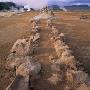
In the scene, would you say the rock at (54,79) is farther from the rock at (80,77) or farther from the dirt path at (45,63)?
the rock at (80,77)

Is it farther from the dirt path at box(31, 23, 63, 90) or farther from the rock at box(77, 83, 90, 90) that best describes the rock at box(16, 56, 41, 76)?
the rock at box(77, 83, 90, 90)

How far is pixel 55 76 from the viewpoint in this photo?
691 inches

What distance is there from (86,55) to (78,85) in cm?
837

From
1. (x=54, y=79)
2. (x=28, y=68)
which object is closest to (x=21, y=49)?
(x=28, y=68)

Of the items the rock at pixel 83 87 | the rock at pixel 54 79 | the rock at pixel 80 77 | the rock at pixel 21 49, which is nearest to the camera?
the rock at pixel 83 87

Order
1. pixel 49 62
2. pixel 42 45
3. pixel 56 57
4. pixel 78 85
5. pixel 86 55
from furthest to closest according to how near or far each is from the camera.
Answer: pixel 42 45
pixel 86 55
pixel 56 57
pixel 49 62
pixel 78 85

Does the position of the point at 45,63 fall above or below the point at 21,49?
above

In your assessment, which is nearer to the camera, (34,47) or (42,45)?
(34,47)

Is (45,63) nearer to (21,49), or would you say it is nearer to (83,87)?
(21,49)

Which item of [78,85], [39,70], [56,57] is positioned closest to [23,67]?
[39,70]

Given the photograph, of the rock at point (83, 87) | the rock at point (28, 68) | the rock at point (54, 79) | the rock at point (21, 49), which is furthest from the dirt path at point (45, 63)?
the rock at point (83, 87)

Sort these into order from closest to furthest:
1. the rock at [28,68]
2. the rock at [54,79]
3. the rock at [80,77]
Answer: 1. the rock at [80,77]
2. the rock at [54,79]
3. the rock at [28,68]

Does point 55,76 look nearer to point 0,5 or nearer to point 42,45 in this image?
point 42,45

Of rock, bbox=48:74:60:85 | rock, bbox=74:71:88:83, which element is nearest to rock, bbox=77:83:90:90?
rock, bbox=74:71:88:83
